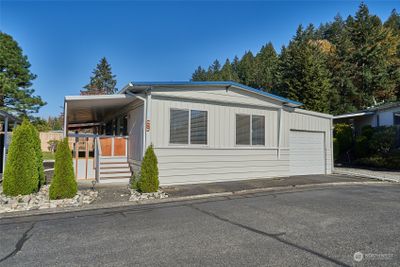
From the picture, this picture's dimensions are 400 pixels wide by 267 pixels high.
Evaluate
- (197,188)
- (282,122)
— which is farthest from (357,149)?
(197,188)

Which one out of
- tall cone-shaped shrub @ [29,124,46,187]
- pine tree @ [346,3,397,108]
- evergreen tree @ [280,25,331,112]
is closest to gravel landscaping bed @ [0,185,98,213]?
tall cone-shaped shrub @ [29,124,46,187]

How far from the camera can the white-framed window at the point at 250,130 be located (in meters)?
11.4

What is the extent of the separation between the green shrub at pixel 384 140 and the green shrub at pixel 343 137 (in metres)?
2.42

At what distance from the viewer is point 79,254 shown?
12.8 feet

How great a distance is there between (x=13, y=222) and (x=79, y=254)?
2645 mm

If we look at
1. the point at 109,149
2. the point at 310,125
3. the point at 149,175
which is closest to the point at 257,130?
the point at 310,125

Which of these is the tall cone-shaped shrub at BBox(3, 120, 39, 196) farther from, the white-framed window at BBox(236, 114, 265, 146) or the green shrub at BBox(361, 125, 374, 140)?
the green shrub at BBox(361, 125, 374, 140)

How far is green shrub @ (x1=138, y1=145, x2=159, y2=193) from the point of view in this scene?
8258mm

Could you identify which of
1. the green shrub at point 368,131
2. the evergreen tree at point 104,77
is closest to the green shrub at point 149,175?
the green shrub at point 368,131

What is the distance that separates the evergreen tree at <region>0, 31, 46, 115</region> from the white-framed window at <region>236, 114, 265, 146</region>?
1952cm

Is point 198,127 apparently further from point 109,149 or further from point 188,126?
point 109,149

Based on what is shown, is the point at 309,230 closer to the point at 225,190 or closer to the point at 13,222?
the point at 225,190

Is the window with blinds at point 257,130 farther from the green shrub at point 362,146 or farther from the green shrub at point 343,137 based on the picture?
the green shrub at point 343,137

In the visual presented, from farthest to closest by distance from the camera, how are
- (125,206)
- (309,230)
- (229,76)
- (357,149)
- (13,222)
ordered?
(229,76) < (357,149) < (125,206) < (13,222) < (309,230)
